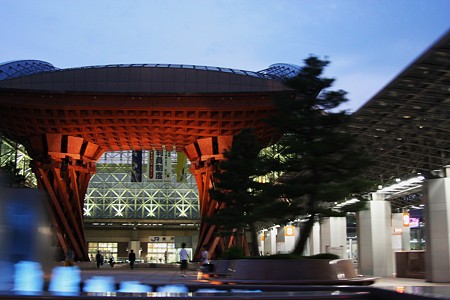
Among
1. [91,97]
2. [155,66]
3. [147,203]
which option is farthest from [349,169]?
[147,203]

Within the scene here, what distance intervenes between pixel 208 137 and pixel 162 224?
1516 inches

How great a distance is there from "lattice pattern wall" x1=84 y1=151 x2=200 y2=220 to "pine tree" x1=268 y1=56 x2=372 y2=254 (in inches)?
2629

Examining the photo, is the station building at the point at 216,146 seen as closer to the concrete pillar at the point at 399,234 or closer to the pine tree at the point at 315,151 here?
the concrete pillar at the point at 399,234

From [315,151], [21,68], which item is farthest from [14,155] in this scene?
[315,151]

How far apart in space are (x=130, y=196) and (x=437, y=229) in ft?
213

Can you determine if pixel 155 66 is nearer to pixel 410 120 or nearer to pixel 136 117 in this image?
pixel 136 117

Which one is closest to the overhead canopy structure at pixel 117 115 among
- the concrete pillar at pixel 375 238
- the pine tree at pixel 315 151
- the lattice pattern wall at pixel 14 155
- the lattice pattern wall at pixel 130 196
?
the concrete pillar at pixel 375 238

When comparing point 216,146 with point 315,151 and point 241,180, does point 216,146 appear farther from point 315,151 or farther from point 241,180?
point 315,151

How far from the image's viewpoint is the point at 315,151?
57.9 ft

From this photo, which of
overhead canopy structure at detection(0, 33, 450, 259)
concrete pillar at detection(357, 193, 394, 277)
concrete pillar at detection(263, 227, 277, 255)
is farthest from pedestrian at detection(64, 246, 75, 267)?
concrete pillar at detection(263, 227, 277, 255)

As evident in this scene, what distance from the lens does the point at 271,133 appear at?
51.2 metres

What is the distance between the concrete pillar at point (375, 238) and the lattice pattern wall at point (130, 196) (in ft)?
164

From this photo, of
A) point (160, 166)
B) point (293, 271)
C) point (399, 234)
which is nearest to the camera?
point (293, 271)

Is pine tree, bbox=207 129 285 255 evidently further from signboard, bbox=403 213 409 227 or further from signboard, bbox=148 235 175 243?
signboard, bbox=148 235 175 243
